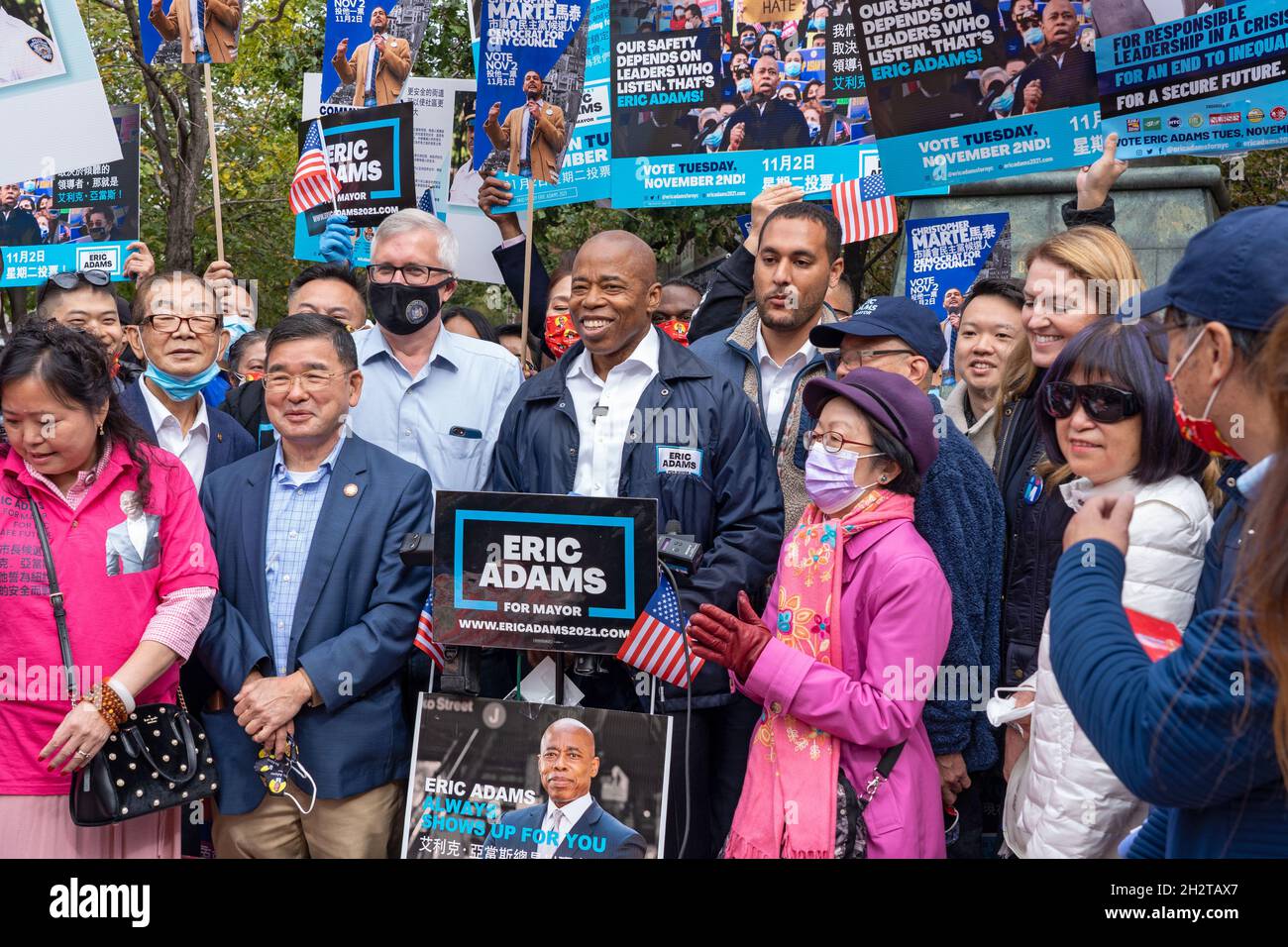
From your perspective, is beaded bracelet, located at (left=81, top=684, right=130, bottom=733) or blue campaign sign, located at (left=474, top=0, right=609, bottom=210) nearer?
beaded bracelet, located at (left=81, top=684, right=130, bottom=733)

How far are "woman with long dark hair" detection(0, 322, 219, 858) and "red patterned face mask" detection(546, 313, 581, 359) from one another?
2807mm

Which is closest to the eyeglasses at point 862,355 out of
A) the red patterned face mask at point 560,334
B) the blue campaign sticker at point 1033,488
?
the blue campaign sticker at point 1033,488

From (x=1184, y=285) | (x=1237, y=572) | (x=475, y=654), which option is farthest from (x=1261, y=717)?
(x=475, y=654)

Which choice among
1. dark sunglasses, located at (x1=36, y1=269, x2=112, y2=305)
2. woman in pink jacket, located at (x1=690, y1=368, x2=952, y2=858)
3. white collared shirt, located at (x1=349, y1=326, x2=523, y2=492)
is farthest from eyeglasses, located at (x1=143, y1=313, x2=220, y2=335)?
woman in pink jacket, located at (x1=690, y1=368, x2=952, y2=858)

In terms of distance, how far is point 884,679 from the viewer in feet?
12.3

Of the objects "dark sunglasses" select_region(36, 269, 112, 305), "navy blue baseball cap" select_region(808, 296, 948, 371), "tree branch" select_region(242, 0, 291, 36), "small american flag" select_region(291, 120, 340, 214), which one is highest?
"tree branch" select_region(242, 0, 291, 36)

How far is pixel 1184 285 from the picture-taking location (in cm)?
224

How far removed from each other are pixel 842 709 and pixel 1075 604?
148 cm

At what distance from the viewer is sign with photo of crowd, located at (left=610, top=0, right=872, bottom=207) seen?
7.55 meters

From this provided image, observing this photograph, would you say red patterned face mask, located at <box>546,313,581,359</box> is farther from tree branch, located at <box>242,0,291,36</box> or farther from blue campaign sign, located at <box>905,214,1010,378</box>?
tree branch, located at <box>242,0,291,36</box>

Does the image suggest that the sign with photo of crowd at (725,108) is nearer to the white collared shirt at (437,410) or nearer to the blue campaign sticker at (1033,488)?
the white collared shirt at (437,410)

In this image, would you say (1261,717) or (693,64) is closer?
(1261,717)

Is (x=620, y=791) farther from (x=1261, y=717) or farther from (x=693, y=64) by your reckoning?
(x=693, y=64)

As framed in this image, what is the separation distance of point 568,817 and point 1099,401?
6.13 feet
